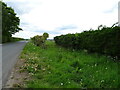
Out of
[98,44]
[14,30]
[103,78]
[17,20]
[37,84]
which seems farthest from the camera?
[17,20]

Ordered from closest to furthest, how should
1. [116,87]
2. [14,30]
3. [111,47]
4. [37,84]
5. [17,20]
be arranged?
[116,87] < [37,84] < [111,47] < [14,30] < [17,20]

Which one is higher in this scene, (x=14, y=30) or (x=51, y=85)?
(x=14, y=30)

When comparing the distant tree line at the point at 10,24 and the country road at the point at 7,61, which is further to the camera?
the distant tree line at the point at 10,24

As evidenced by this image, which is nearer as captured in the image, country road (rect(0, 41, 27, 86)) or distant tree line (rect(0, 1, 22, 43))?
country road (rect(0, 41, 27, 86))

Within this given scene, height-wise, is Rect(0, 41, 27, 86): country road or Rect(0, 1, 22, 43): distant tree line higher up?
Rect(0, 1, 22, 43): distant tree line

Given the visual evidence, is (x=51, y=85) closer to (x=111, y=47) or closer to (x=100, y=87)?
(x=100, y=87)

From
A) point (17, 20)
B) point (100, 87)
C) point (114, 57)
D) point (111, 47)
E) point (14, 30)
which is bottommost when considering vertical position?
point (100, 87)

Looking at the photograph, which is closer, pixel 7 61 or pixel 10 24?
pixel 7 61

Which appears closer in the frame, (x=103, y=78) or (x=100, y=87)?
(x=100, y=87)

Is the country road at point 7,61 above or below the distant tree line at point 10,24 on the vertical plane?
below

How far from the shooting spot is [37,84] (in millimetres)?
3824

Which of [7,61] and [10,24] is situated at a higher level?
[10,24]

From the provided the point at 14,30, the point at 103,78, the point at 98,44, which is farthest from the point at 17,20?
the point at 103,78

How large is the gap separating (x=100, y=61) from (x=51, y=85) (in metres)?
3.14
